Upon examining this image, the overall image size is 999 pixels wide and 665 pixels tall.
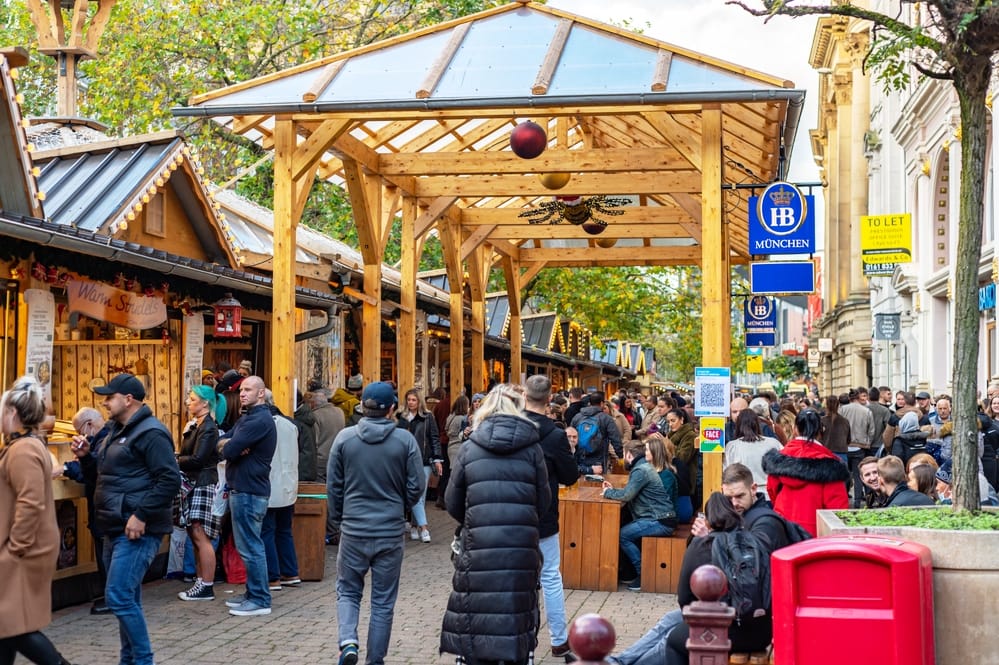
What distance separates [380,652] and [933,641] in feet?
11.0


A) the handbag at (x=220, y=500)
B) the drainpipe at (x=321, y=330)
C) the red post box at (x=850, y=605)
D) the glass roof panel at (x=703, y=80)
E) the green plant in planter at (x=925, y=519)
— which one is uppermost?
the glass roof panel at (x=703, y=80)

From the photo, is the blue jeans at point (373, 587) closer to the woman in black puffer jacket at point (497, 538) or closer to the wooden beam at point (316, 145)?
the woman in black puffer jacket at point (497, 538)

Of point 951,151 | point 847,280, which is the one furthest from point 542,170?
point 847,280

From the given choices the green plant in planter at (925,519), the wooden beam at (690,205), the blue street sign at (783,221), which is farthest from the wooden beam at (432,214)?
the green plant in planter at (925,519)

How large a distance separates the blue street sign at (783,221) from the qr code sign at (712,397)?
2188mm

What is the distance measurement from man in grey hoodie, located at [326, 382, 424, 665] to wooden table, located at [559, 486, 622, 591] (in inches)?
149

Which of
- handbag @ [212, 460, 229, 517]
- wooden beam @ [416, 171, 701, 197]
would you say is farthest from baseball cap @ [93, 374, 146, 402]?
wooden beam @ [416, 171, 701, 197]

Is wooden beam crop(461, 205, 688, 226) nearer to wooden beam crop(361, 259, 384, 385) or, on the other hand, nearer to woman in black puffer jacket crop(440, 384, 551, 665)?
wooden beam crop(361, 259, 384, 385)

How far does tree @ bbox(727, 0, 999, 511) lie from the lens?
6461 mm

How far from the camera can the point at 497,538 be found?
6.73 meters

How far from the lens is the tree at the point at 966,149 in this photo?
646 centimetres

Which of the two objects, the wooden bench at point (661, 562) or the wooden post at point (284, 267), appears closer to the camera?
the wooden bench at point (661, 562)

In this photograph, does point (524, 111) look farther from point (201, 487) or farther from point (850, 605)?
point (850, 605)

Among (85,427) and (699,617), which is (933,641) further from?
(85,427)
